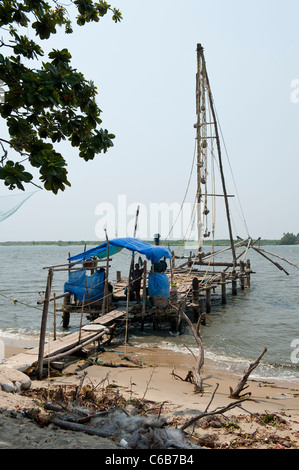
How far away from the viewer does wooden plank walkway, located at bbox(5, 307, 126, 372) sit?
288 inches

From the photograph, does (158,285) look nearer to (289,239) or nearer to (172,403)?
(172,403)

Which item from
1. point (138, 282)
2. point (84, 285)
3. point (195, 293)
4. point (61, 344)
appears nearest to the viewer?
point (61, 344)

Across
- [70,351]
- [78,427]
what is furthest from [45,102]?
[70,351]

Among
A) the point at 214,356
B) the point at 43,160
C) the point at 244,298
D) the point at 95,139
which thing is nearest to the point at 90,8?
the point at 95,139

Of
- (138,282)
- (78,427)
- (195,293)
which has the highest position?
(138,282)

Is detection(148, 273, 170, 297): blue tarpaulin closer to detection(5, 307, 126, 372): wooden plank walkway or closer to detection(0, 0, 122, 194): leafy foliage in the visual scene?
detection(5, 307, 126, 372): wooden plank walkway

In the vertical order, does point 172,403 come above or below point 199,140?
below

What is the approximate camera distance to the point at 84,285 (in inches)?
467

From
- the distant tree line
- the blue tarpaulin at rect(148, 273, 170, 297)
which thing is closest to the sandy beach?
the blue tarpaulin at rect(148, 273, 170, 297)

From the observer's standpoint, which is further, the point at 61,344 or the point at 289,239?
the point at 289,239

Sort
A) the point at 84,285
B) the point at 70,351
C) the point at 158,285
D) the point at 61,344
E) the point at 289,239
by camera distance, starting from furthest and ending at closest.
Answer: the point at 289,239, the point at 158,285, the point at 84,285, the point at 61,344, the point at 70,351

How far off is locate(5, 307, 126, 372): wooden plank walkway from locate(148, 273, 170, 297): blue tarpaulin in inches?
50.0

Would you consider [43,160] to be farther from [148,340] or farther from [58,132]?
[148,340]

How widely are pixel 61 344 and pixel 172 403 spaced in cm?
368
